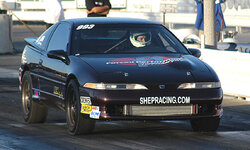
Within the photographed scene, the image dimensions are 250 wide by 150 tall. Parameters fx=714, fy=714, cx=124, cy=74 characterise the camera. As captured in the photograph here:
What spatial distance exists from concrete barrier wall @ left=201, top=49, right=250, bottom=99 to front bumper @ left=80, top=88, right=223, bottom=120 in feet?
17.3

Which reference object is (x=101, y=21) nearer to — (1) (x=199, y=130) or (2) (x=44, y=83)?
(2) (x=44, y=83)

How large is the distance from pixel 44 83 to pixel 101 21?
1.16 m

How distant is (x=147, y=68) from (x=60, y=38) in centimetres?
179

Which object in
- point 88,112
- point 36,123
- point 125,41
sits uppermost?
point 125,41

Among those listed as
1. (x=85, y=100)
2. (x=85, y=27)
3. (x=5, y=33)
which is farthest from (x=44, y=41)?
(x=5, y=33)

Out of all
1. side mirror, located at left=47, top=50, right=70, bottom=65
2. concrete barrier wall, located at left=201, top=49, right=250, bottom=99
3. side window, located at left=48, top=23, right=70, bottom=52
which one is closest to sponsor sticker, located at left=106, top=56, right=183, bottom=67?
side mirror, located at left=47, top=50, right=70, bottom=65

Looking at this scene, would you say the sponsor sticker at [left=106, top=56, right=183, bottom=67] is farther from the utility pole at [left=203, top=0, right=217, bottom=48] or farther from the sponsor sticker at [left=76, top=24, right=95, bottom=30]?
the utility pole at [left=203, top=0, right=217, bottom=48]

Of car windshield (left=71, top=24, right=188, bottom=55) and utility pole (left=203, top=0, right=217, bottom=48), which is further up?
car windshield (left=71, top=24, right=188, bottom=55)

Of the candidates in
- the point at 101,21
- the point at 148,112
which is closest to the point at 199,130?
the point at 148,112

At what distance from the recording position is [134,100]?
8273 millimetres

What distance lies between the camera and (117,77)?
8.42 metres

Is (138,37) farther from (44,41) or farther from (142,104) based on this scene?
(142,104)

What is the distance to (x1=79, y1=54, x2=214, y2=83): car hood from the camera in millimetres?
8438

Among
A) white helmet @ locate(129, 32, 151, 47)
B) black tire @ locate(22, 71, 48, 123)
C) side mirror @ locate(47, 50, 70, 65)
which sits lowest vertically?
black tire @ locate(22, 71, 48, 123)
